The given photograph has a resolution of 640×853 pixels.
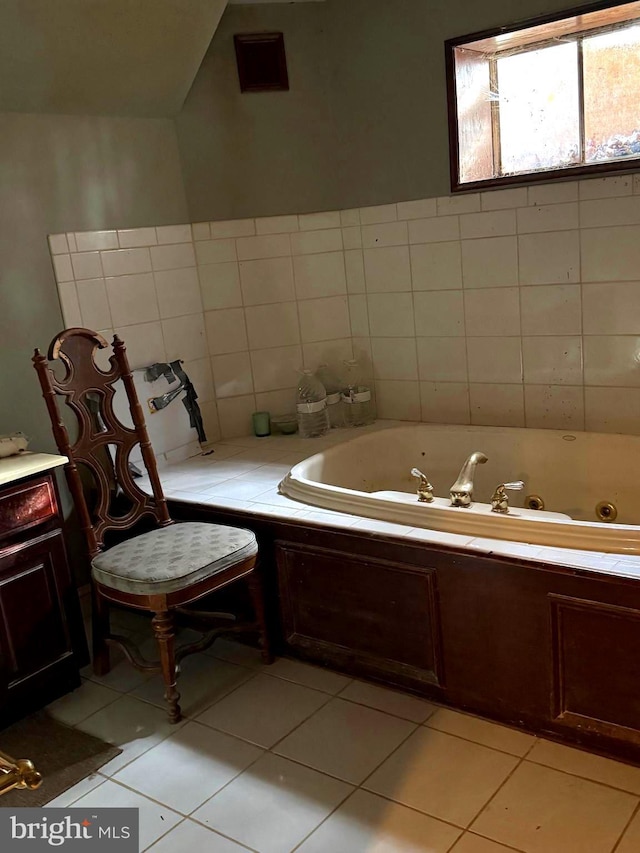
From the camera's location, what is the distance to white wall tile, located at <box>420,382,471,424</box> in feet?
10.3

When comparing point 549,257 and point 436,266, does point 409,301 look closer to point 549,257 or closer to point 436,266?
point 436,266

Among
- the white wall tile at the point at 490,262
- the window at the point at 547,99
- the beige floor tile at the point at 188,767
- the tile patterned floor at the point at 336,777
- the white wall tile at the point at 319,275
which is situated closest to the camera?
the tile patterned floor at the point at 336,777

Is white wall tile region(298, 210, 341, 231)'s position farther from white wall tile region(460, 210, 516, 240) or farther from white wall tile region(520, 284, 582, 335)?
white wall tile region(520, 284, 582, 335)

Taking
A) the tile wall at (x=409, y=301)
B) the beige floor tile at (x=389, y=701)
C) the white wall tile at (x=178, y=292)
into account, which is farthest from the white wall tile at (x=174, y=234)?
the beige floor tile at (x=389, y=701)

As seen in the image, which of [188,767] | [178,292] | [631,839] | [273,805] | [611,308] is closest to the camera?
[631,839]

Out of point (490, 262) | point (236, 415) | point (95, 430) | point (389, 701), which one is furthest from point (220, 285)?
point (389, 701)

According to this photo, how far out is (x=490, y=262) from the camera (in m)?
2.92

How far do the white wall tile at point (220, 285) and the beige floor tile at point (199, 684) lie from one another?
144 centimetres

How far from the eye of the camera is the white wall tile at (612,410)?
2.72 metres

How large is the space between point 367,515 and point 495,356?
3.30ft

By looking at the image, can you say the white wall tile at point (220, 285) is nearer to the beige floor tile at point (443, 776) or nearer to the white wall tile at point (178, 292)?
the white wall tile at point (178, 292)

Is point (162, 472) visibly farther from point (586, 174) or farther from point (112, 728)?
point (586, 174)

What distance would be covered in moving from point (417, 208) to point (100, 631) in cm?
195

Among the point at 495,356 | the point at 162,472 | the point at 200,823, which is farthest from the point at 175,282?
the point at 200,823
